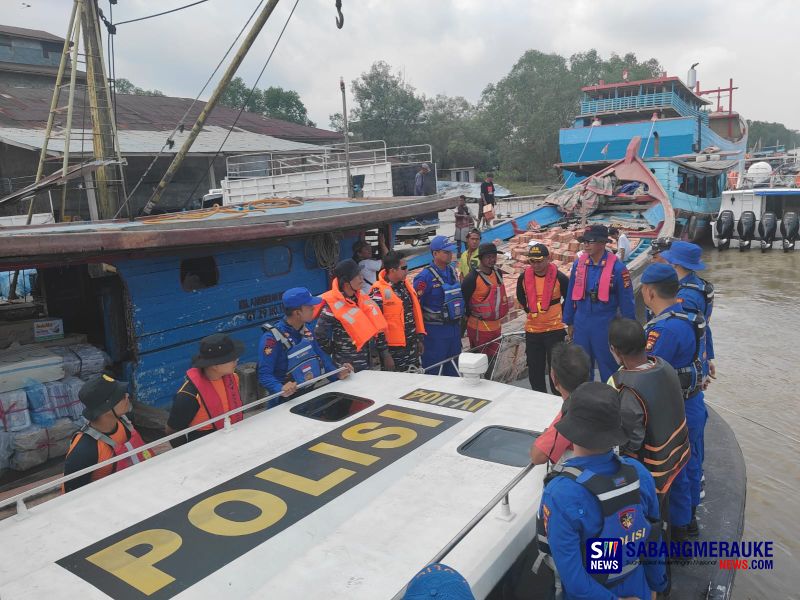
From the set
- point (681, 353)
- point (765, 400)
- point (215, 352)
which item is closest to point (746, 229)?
point (765, 400)

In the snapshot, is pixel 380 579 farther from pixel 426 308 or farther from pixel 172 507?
pixel 426 308

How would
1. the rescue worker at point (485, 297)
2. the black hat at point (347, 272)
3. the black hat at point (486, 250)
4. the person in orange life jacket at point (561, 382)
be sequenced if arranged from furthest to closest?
the rescue worker at point (485, 297) < the black hat at point (486, 250) < the black hat at point (347, 272) < the person in orange life jacket at point (561, 382)

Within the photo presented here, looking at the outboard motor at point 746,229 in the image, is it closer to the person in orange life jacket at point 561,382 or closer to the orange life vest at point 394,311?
the orange life vest at point 394,311

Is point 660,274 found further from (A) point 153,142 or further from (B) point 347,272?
(A) point 153,142

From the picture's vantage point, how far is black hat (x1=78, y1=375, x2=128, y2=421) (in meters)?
2.83

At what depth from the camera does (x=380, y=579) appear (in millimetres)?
1821

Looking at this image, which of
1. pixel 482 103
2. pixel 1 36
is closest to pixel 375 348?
pixel 1 36

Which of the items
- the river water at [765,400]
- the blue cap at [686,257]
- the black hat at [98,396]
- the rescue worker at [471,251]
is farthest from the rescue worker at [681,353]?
the rescue worker at [471,251]

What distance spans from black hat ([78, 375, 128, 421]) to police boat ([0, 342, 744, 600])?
1.40ft

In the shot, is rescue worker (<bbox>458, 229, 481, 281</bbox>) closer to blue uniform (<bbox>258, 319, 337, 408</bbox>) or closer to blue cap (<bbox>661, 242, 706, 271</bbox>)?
blue cap (<bbox>661, 242, 706, 271</bbox>)

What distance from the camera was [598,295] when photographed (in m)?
5.10

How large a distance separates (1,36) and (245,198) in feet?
67.5

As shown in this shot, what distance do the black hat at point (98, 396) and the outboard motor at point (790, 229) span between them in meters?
23.7

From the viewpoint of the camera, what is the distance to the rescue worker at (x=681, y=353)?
10.0 ft
